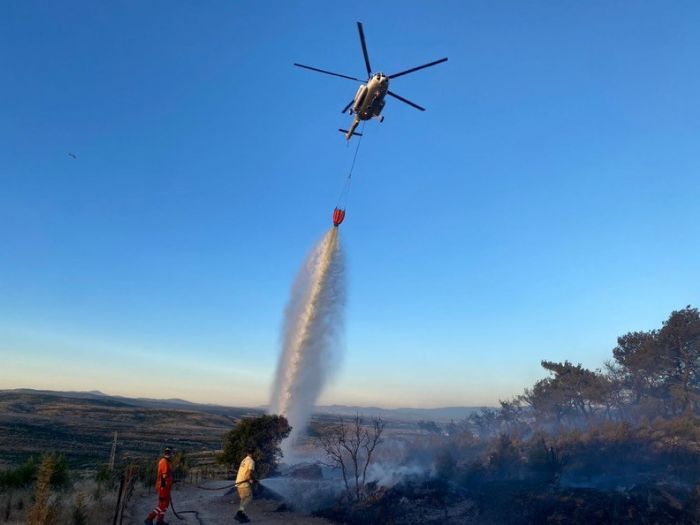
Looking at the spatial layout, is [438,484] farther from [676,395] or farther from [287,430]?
[676,395]

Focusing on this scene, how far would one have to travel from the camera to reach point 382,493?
22.6 meters

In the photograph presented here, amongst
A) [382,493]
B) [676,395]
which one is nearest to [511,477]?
[382,493]

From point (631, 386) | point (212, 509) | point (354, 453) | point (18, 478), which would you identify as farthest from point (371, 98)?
point (631, 386)

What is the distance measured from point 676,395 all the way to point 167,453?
52078mm

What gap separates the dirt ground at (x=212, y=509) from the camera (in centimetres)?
1850

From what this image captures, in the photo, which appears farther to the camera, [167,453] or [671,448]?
[671,448]

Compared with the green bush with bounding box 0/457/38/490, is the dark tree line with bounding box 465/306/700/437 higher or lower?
higher

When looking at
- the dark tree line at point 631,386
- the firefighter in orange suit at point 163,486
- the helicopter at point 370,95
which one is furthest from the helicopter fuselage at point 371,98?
the dark tree line at point 631,386

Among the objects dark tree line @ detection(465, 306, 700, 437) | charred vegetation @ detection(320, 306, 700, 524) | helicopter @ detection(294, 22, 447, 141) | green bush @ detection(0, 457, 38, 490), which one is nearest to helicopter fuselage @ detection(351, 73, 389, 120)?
helicopter @ detection(294, 22, 447, 141)

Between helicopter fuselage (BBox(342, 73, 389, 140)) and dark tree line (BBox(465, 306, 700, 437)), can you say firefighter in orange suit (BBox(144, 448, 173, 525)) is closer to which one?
helicopter fuselage (BBox(342, 73, 389, 140))

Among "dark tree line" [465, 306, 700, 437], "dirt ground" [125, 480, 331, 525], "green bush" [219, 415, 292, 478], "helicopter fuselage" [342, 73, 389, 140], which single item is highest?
"helicopter fuselage" [342, 73, 389, 140]

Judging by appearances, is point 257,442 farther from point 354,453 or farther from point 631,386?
point 631,386

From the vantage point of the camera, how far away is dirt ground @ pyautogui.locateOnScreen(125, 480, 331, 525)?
60.7ft

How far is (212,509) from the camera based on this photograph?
Answer: 69.5 ft
